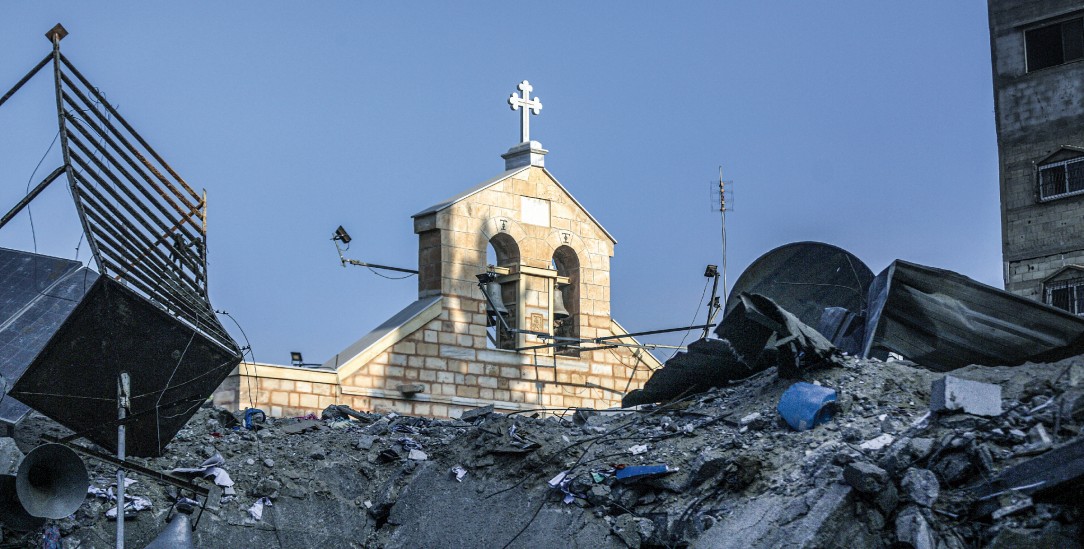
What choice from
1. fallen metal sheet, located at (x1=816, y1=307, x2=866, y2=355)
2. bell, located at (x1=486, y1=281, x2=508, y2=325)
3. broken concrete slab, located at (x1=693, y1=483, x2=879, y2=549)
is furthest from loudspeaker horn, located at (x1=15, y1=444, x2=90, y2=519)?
bell, located at (x1=486, y1=281, x2=508, y2=325)

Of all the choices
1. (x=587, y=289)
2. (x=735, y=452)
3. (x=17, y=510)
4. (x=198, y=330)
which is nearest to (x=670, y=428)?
(x=735, y=452)

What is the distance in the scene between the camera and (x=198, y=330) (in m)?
14.0

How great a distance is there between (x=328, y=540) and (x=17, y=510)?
10.7 feet

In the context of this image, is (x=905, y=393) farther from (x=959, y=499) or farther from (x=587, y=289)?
(x=587, y=289)

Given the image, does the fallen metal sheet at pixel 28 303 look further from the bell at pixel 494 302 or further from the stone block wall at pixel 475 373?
the bell at pixel 494 302

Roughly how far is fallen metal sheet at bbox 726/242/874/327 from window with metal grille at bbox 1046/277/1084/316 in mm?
12873

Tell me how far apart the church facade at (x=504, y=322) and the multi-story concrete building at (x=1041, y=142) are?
34.1 ft

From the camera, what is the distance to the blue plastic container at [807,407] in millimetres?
13281

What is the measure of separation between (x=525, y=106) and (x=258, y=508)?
1117 cm

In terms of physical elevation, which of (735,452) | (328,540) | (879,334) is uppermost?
(879,334)

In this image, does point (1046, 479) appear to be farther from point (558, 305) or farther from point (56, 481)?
point (558, 305)

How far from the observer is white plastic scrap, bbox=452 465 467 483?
15047 mm

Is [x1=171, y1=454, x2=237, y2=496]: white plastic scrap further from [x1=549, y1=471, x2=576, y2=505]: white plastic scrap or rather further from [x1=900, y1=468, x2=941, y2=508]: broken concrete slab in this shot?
[x1=900, y1=468, x2=941, y2=508]: broken concrete slab

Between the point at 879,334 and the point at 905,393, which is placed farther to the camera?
the point at 879,334
